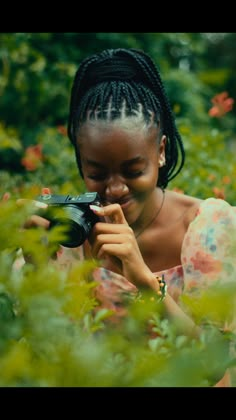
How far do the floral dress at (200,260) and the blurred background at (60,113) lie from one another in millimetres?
391

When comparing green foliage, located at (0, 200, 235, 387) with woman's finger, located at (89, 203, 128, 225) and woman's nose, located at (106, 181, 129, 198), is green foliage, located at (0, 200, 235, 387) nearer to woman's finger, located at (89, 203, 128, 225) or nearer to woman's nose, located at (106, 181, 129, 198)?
woman's finger, located at (89, 203, 128, 225)

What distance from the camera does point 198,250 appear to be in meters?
2.44

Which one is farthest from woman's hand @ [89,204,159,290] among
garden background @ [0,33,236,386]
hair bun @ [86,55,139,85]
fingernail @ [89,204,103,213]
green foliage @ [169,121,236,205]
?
green foliage @ [169,121,236,205]

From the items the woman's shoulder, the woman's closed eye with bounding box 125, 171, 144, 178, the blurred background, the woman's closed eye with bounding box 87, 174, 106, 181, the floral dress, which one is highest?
the woman's closed eye with bounding box 125, 171, 144, 178

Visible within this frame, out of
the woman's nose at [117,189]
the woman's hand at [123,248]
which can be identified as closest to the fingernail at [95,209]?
the woman's hand at [123,248]

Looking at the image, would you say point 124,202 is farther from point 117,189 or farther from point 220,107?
point 220,107

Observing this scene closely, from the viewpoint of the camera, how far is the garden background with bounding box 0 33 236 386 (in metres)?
0.82

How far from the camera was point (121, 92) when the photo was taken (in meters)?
2.48

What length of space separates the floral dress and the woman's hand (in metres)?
0.31

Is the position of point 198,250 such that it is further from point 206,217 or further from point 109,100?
point 109,100

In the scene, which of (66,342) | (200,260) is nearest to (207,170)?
(200,260)

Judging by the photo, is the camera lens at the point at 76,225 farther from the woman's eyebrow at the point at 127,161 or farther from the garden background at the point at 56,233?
the woman's eyebrow at the point at 127,161

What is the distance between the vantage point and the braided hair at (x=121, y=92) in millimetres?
2447
